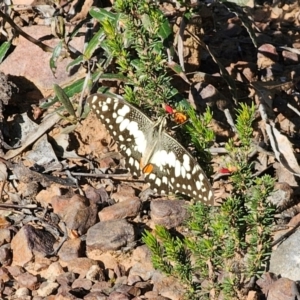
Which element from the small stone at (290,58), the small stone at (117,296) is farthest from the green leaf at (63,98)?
the small stone at (290,58)

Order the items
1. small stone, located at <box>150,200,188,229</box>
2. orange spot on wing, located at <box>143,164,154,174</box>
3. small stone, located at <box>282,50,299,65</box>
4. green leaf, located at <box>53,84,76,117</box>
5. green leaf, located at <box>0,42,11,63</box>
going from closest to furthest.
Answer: orange spot on wing, located at <box>143,164,154,174</box> < small stone, located at <box>150,200,188,229</box> < green leaf, located at <box>53,84,76,117</box> < green leaf, located at <box>0,42,11,63</box> < small stone, located at <box>282,50,299,65</box>

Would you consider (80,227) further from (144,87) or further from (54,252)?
(144,87)

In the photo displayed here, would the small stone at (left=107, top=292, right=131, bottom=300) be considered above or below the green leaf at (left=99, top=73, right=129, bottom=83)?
below

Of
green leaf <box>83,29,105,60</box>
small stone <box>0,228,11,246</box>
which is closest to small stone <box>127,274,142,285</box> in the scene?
small stone <box>0,228,11,246</box>

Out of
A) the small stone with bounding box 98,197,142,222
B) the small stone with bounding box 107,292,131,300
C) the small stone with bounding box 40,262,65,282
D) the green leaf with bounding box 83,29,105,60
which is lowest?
the small stone with bounding box 40,262,65,282

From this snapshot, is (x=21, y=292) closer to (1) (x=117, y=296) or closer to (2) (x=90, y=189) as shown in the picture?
(1) (x=117, y=296)

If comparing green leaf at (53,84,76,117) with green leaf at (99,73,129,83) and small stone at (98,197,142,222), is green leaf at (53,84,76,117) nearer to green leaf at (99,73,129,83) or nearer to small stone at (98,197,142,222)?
green leaf at (99,73,129,83)

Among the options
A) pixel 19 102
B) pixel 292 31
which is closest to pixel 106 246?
pixel 19 102

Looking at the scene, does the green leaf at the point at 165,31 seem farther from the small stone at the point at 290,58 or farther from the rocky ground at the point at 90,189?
the small stone at the point at 290,58

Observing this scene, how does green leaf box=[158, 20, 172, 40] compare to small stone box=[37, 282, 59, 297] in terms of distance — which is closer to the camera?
small stone box=[37, 282, 59, 297]
